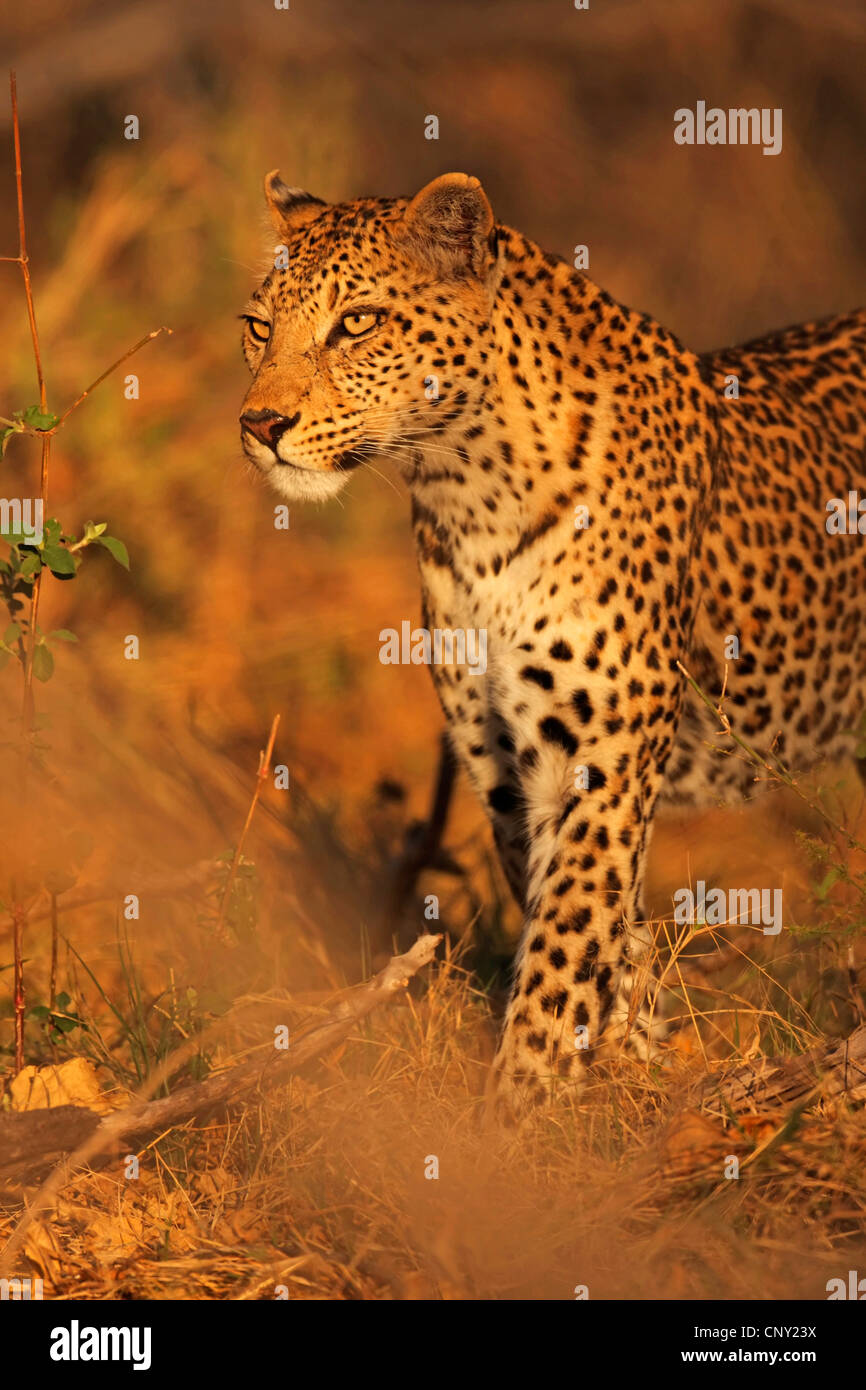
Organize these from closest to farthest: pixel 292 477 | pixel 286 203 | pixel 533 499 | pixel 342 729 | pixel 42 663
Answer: pixel 42 663, pixel 292 477, pixel 533 499, pixel 286 203, pixel 342 729

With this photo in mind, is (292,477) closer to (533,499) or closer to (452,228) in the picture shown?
(533,499)

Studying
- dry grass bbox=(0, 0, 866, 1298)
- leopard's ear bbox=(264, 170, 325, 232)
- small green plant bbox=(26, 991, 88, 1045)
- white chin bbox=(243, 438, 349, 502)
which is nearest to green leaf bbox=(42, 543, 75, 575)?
white chin bbox=(243, 438, 349, 502)

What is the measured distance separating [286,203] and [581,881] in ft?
7.96

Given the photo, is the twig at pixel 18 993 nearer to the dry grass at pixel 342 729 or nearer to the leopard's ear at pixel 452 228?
the dry grass at pixel 342 729

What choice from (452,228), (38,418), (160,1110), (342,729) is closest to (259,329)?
(452,228)

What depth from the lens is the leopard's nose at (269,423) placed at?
4.53m

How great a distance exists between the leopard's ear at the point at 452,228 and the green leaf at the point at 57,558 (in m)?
1.33

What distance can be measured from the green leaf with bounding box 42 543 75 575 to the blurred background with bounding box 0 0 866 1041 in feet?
2.46

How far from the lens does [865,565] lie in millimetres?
5934

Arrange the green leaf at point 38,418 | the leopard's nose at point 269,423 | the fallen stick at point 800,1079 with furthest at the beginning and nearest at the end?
the leopard's nose at point 269,423 < the green leaf at point 38,418 < the fallen stick at point 800,1079

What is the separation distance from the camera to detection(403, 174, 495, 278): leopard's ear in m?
4.63

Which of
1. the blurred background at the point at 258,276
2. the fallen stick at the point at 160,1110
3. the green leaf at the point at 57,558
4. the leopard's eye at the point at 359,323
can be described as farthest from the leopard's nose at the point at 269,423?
the fallen stick at the point at 160,1110

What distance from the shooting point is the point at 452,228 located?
467 cm

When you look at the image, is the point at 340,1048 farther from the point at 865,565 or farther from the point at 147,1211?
the point at 865,565
